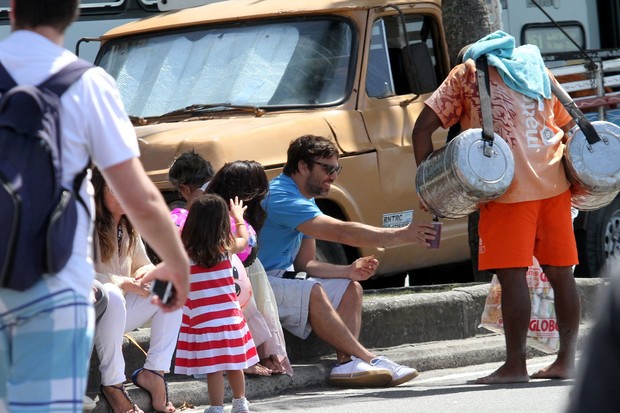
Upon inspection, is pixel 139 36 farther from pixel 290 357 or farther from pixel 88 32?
pixel 290 357

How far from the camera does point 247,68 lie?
29.8 ft

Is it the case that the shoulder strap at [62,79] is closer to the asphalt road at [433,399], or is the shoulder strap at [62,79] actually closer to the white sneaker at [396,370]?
the asphalt road at [433,399]

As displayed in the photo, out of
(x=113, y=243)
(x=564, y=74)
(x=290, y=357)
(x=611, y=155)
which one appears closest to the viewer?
(x=113, y=243)

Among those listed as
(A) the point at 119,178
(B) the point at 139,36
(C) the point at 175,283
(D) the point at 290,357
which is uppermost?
(A) the point at 119,178

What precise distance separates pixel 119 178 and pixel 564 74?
811 cm

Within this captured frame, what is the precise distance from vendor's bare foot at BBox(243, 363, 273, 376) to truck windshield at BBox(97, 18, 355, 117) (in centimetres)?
243

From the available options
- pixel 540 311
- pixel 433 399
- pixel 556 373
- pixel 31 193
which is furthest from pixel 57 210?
pixel 540 311


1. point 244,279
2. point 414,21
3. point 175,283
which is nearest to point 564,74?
point 414,21

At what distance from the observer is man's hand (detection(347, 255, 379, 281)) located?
7168mm

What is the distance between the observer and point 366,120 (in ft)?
29.5

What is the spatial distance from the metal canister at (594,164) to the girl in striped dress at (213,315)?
6.10 feet

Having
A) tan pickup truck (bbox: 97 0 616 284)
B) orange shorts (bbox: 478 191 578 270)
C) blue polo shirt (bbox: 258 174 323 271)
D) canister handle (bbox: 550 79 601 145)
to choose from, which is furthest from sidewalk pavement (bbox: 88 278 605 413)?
canister handle (bbox: 550 79 601 145)

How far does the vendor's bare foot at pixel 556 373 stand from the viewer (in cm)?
698

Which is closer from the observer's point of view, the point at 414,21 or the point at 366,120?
the point at 366,120
